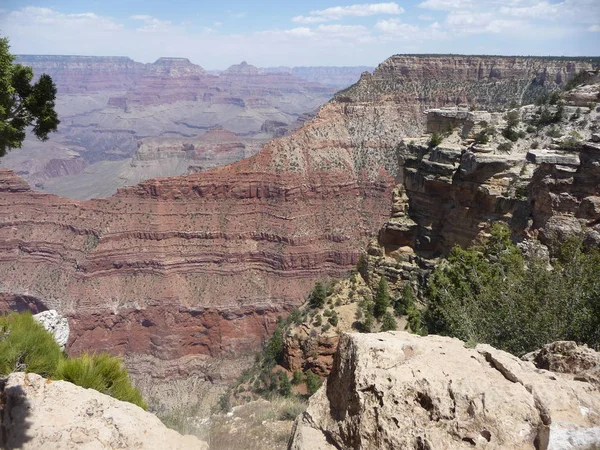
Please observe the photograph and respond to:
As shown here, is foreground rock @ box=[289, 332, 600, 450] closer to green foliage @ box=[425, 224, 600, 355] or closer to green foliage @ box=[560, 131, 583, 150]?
green foliage @ box=[425, 224, 600, 355]

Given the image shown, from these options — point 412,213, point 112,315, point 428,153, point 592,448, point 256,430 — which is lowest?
point 112,315

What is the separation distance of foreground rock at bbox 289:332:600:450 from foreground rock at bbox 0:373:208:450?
12.6 ft

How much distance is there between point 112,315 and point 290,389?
38363mm

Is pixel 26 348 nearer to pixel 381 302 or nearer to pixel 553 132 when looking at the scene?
pixel 381 302

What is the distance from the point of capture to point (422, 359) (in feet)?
20.3

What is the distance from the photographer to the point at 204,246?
62.4 m

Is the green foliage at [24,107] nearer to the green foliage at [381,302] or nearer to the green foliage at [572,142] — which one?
the green foliage at [381,302]

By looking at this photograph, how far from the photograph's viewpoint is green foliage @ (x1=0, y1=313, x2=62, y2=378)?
875 cm

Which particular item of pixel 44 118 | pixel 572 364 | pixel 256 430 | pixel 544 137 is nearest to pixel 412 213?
pixel 544 137

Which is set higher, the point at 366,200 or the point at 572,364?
the point at 572,364

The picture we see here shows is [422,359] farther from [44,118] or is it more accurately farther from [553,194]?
[553,194]

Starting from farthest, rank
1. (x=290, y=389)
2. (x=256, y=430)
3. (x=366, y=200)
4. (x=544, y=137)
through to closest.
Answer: (x=366, y=200), (x=290, y=389), (x=544, y=137), (x=256, y=430)

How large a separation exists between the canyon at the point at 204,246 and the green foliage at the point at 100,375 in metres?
34.9

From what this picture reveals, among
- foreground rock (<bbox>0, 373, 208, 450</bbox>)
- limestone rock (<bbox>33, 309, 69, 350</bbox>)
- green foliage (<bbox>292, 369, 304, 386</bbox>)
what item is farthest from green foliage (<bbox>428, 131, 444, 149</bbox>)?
foreground rock (<bbox>0, 373, 208, 450</bbox>)
